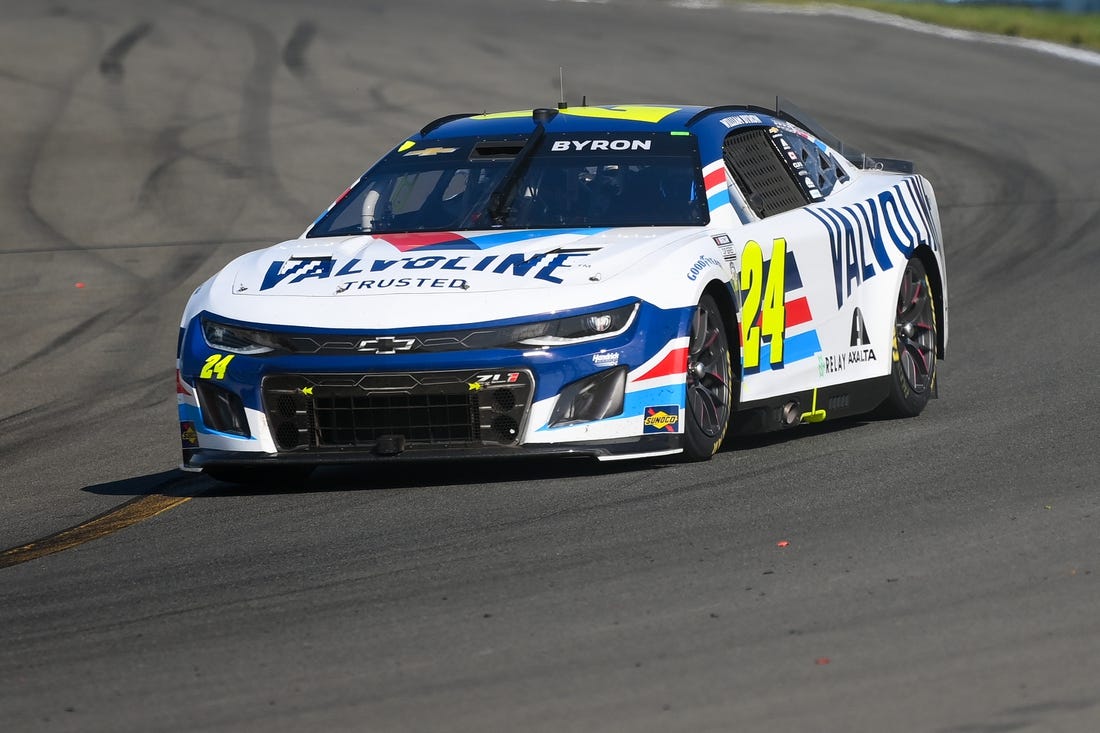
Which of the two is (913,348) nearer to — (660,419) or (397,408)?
(660,419)

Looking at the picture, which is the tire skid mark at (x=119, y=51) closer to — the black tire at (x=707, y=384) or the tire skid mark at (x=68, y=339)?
the tire skid mark at (x=68, y=339)

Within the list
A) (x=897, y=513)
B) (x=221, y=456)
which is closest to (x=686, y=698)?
(x=897, y=513)

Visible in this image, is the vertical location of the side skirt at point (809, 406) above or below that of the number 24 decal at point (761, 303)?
below

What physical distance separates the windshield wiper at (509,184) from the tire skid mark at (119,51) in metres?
17.7

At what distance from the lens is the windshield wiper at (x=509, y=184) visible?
801 cm

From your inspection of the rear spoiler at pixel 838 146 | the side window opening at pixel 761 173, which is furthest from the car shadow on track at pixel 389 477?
the rear spoiler at pixel 838 146

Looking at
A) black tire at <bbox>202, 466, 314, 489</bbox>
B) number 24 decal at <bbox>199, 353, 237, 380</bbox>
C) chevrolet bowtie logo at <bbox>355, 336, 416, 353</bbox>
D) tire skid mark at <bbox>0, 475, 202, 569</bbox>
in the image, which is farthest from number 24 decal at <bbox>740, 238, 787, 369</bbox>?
tire skid mark at <bbox>0, 475, 202, 569</bbox>

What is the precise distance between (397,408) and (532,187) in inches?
59.9

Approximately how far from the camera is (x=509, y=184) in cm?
816

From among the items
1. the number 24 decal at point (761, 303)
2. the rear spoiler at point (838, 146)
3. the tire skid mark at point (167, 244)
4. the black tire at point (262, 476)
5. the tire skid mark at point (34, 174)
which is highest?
the rear spoiler at point (838, 146)

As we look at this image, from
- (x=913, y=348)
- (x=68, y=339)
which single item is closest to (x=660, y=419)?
(x=913, y=348)

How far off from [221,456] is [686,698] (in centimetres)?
338

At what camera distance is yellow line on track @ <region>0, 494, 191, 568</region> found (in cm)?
648

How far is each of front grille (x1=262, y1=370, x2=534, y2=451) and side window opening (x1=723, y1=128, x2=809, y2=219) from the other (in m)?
1.76
